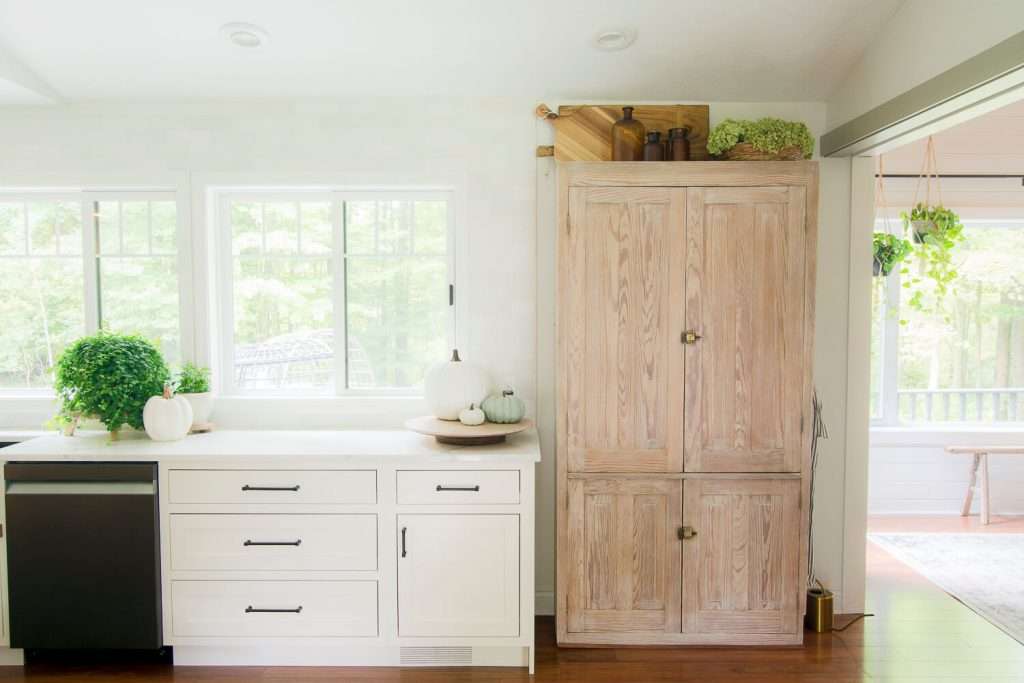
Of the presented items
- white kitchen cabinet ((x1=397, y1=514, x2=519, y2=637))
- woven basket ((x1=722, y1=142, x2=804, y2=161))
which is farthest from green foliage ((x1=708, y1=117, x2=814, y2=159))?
white kitchen cabinet ((x1=397, y1=514, x2=519, y2=637))

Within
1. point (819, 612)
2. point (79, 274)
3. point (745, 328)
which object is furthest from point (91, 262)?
point (819, 612)

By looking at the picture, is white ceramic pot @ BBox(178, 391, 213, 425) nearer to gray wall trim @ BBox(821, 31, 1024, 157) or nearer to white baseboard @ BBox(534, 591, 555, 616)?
white baseboard @ BBox(534, 591, 555, 616)

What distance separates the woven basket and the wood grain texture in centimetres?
28

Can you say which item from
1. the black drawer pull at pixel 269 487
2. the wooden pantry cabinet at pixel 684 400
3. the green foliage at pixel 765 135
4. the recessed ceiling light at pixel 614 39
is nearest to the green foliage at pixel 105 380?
the black drawer pull at pixel 269 487

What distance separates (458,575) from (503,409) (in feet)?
2.23

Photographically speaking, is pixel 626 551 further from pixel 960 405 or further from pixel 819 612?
pixel 960 405

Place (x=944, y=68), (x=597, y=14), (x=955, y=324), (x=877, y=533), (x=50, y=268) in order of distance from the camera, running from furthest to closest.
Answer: (x=955, y=324)
(x=877, y=533)
(x=50, y=268)
(x=597, y=14)
(x=944, y=68)

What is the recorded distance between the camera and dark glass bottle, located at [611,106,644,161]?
111 inches

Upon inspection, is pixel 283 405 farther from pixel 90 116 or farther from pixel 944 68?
pixel 944 68

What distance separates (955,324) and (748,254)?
3180mm

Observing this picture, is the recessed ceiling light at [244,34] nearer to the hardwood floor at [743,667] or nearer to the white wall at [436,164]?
the white wall at [436,164]

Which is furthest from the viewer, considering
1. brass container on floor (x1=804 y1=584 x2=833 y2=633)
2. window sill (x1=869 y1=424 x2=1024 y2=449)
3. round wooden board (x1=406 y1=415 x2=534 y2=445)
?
window sill (x1=869 y1=424 x2=1024 y2=449)

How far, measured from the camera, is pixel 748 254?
2.69 m

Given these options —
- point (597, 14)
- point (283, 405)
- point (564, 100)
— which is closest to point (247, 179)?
point (283, 405)
